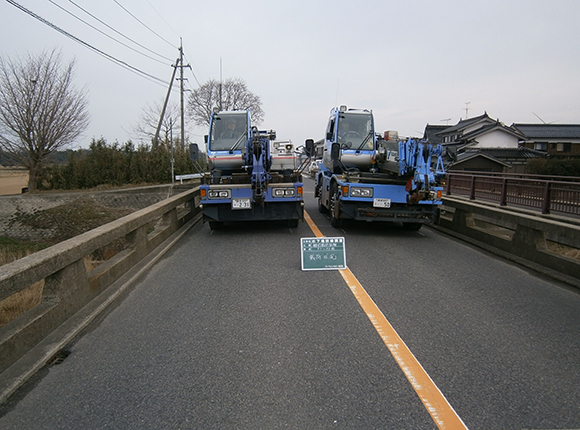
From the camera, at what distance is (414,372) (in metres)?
3.69

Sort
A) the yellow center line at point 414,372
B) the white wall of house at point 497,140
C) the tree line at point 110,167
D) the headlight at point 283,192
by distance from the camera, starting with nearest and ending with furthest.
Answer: the yellow center line at point 414,372 → the headlight at point 283,192 → the tree line at point 110,167 → the white wall of house at point 497,140

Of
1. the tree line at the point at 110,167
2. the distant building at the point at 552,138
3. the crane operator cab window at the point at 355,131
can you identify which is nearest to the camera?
the crane operator cab window at the point at 355,131

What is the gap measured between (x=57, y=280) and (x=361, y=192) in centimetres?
699

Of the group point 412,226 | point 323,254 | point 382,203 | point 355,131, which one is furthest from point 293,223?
point 323,254

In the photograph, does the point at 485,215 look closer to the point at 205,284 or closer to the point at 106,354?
the point at 205,284

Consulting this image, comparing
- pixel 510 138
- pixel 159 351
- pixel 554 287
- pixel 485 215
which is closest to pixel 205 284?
pixel 159 351

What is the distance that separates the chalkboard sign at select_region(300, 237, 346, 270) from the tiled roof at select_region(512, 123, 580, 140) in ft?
142

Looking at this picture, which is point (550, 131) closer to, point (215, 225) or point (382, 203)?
point (382, 203)

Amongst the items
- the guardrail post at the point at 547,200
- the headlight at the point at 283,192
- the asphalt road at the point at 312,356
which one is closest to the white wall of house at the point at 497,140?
the guardrail post at the point at 547,200

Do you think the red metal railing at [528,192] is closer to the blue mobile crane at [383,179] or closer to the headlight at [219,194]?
the blue mobile crane at [383,179]

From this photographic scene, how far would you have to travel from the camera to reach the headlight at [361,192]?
10.2 metres

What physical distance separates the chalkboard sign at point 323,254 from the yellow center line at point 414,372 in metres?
1.29

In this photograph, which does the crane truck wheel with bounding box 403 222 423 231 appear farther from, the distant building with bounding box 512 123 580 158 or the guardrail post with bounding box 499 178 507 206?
the distant building with bounding box 512 123 580 158

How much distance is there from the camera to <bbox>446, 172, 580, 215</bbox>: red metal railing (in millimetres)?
11391
